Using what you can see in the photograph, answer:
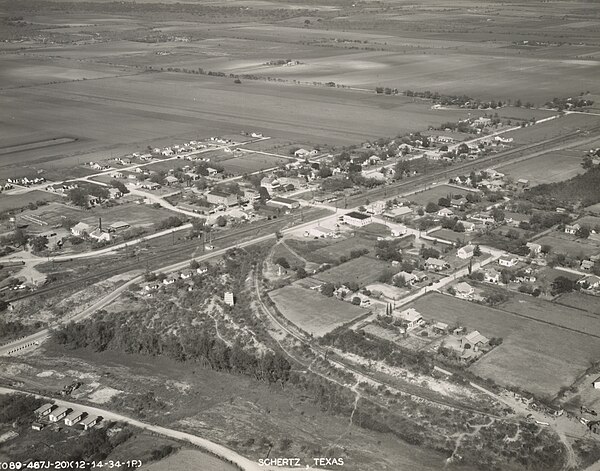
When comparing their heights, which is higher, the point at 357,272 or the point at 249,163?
the point at 249,163

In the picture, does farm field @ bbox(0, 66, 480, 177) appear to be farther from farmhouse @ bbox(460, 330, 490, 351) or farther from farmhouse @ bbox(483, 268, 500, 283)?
farmhouse @ bbox(460, 330, 490, 351)

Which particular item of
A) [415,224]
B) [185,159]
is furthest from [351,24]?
[415,224]

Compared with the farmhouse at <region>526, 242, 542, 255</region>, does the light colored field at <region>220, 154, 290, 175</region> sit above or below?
above

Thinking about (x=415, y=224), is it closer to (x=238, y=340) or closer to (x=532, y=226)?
(x=532, y=226)

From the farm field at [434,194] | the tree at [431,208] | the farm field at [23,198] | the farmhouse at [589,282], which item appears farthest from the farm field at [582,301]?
the farm field at [23,198]

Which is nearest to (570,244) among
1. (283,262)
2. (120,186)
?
(283,262)

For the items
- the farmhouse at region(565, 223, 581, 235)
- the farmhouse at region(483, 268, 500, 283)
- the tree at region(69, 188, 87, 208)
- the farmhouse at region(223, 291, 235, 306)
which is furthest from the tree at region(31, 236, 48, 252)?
the farmhouse at region(565, 223, 581, 235)

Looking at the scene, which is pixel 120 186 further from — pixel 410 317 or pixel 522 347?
pixel 522 347
